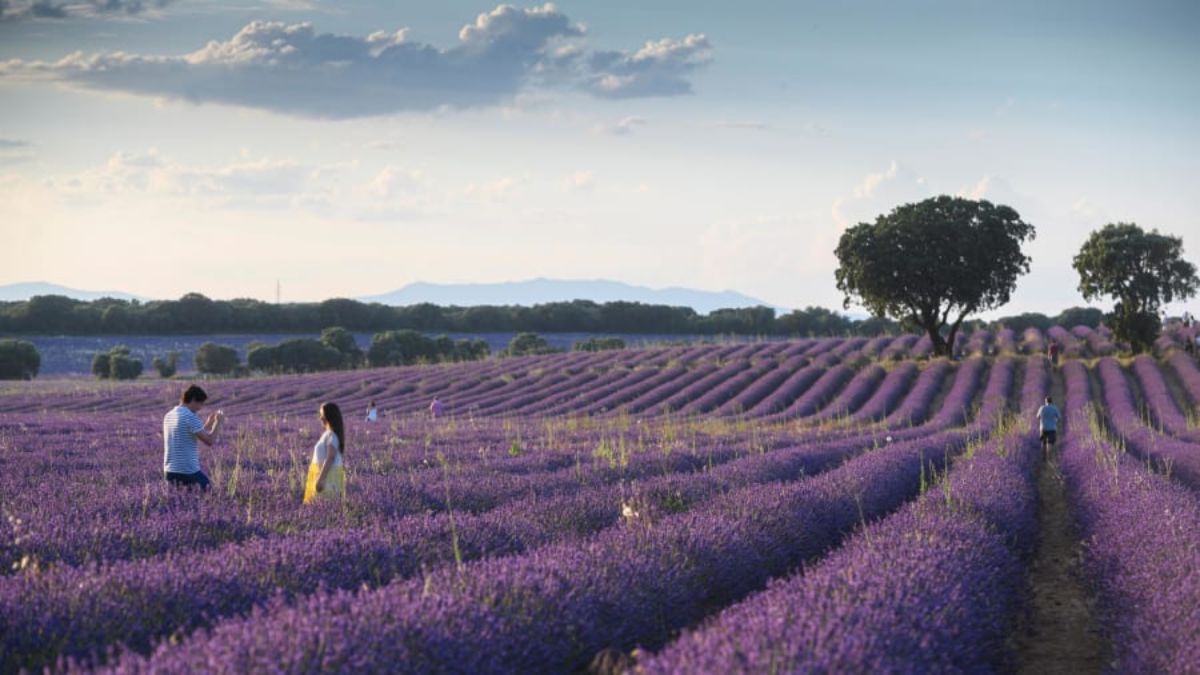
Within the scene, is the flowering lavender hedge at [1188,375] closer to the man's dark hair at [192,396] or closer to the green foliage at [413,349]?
the man's dark hair at [192,396]

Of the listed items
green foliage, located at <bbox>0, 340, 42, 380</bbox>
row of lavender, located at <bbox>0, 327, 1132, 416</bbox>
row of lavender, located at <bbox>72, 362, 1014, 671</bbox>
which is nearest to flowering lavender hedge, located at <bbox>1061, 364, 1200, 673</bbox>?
row of lavender, located at <bbox>72, 362, 1014, 671</bbox>

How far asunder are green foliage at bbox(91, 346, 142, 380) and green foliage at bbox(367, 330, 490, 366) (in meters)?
10.9

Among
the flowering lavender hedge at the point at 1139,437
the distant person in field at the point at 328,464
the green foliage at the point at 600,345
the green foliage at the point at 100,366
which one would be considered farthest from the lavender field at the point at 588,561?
the green foliage at the point at 600,345

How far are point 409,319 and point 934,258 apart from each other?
44.9m

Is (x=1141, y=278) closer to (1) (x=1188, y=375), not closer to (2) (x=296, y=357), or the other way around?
(1) (x=1188, y=375)

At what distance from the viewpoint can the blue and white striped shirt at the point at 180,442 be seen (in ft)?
28.8

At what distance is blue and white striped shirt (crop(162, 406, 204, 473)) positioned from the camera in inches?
346

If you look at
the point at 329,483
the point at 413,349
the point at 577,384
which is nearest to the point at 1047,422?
the point at 329,483

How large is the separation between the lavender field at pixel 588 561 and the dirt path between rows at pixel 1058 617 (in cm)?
3

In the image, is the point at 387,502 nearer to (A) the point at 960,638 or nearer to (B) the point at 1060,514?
(A) the point at 960,638

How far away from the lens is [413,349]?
55.9 metres

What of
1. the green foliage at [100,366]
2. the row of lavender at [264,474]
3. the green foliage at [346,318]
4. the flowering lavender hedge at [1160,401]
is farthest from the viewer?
the green foliage at [346,318]

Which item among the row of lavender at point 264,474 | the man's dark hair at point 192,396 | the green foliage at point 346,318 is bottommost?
the row of lavender at point 264,474

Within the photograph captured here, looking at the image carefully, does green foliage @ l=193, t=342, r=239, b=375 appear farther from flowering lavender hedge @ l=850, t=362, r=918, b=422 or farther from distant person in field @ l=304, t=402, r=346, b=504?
distant person in field @ l=304, t=402, r=346, b=504
